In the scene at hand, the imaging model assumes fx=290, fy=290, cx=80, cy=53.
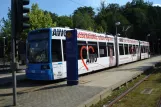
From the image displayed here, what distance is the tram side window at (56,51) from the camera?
15.0m

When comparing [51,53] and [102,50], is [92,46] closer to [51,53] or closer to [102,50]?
[102,50]

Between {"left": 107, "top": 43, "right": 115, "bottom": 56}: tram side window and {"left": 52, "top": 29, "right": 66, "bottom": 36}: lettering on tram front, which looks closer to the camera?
{"left": 52, "top": 29, "right": 66, "bottom": 36}: lettering on tram front

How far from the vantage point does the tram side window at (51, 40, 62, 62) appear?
49.3ft

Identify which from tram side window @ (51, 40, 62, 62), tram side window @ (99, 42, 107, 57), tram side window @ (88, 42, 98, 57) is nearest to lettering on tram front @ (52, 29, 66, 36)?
tram side window @ (51, 40, 62, 62)

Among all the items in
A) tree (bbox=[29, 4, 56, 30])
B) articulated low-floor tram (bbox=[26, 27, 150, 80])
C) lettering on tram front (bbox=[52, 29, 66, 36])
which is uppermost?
tree (bbox=[29, 4, 56, 30])

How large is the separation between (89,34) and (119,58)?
26.5 ft

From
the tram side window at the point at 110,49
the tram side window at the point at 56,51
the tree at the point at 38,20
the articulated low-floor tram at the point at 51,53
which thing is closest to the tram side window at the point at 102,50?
the tram side window at the point at 110,49

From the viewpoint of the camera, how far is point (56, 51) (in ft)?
49.9

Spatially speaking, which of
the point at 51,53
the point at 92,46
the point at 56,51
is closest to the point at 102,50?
the point at 92,46

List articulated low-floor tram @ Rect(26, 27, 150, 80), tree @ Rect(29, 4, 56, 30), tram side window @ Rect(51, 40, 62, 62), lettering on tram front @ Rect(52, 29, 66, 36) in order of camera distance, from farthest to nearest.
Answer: tree @ Rect(29, 4, 56, 30) < lettering on tram front @ Rect(52, 29, 66, 36) < tram side window @ Rect(51, 40, 62, 62) < articulated low-floor tram @ Rect(26, 27, 150, 80)

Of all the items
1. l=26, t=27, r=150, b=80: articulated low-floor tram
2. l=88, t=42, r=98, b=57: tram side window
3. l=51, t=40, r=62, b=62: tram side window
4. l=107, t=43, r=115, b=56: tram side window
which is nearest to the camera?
l=26, t=27, r=150, b=80: articulated low-floor tram

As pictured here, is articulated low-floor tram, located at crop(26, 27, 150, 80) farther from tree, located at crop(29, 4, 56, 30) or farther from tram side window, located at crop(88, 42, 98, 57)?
tree, located at crop(29, 4, 56, 30)

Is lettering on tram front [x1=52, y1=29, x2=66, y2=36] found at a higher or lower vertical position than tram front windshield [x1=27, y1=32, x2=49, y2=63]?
higher

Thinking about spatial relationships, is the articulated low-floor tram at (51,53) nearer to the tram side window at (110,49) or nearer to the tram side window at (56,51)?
the tram side window at (56,51)
